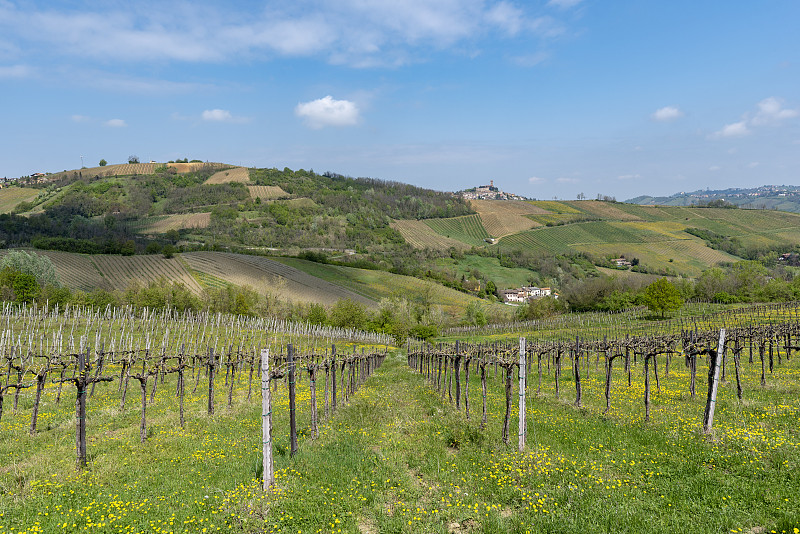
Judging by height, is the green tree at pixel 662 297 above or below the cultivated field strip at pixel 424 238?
below

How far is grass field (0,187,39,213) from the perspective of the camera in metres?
172

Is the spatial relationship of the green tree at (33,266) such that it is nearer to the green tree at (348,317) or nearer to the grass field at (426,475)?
the green tree at (348,317)

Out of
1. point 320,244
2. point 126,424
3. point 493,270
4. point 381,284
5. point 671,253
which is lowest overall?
point 126,424

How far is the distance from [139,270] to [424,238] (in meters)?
106

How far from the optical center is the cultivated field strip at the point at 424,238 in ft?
559

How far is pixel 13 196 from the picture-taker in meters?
187

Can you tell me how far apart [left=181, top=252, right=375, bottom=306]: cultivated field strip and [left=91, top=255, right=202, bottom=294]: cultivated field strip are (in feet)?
16.3

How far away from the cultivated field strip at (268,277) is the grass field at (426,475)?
77.3m

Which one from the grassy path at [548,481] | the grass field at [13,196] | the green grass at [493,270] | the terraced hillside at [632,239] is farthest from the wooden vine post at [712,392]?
the grass field at [13,196]

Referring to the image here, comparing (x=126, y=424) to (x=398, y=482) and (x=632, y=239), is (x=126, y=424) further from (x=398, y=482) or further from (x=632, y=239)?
(x=632, y=239)

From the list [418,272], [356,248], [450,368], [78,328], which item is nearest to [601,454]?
[450,368]

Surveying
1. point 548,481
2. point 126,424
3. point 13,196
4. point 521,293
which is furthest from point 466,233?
point 13,196

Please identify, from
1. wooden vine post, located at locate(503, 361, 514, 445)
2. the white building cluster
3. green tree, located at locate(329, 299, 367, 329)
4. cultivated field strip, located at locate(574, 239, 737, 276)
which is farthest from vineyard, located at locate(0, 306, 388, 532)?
cultivated field strip, located at locate(574, 239, 737, 276)

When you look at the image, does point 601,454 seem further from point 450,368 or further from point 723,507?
point 450,368
